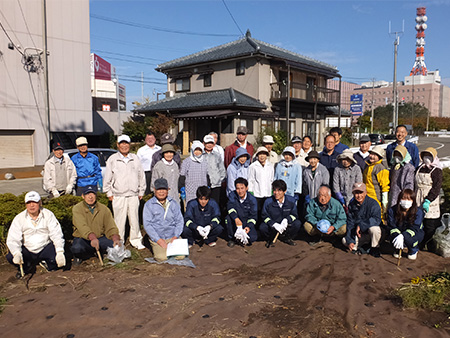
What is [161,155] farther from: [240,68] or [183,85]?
[183,85]

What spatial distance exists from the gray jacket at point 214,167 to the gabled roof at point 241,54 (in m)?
17.6

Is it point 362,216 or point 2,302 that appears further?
point 362,216

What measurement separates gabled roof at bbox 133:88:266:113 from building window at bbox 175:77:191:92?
1.70 feet

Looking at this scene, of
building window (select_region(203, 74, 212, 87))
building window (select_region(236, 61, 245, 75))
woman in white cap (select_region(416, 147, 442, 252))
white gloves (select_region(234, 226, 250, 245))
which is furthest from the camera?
building window (select_region(203, 74, 212, 87))

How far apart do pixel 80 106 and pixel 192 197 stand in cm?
1347

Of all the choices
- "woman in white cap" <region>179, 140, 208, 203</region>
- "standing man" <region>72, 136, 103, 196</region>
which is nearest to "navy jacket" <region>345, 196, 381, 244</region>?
"woman in white cap" <region>179, 140, 208, 203</region>

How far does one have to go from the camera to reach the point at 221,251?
603 cm

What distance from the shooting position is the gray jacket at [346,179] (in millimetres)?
6176

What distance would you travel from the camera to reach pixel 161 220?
5.69 m

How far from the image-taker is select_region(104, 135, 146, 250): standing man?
5926 mm

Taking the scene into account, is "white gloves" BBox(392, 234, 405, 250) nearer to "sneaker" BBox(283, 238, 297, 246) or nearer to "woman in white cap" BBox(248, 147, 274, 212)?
"sneaker" BBox(283, 238, 297, 246)

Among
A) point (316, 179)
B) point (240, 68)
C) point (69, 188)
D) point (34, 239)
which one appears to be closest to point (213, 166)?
point (316, 179)

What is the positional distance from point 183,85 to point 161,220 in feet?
75.9


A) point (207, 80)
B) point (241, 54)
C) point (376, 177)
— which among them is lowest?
point (376, 177)
